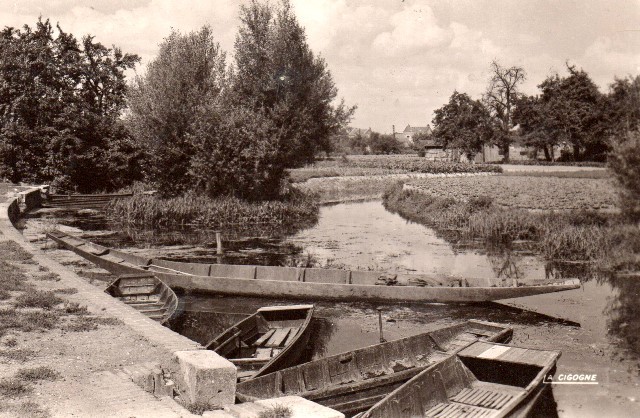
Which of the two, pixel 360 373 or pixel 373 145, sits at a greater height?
pixel 373 145

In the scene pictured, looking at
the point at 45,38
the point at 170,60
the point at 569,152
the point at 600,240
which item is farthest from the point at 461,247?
the point at 569,152

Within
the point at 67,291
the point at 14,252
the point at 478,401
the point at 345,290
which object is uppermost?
the point at 14,252

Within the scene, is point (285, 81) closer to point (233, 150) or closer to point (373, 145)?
point (233, 150)

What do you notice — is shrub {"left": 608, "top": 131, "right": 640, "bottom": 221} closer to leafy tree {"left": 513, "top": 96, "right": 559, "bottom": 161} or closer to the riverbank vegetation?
the riverbank vegetation

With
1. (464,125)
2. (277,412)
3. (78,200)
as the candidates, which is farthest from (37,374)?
(464,125)

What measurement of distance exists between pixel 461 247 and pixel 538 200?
33.5 ft

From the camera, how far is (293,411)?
5.86 m

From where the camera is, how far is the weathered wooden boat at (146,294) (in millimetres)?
12498

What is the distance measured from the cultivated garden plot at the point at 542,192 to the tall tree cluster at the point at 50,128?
74.4ft

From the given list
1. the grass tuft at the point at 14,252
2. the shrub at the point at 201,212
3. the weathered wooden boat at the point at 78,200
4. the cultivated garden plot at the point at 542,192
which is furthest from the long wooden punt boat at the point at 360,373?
the weathered wooden boat at the point at 78,200

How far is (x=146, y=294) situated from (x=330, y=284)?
14.8ft

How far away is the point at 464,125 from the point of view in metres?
74.1

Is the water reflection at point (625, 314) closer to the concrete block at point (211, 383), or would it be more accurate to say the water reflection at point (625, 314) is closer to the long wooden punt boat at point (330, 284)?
the long wooden punt boat at point (330, 284)

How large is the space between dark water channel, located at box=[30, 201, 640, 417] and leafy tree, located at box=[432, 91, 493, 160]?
162ft
